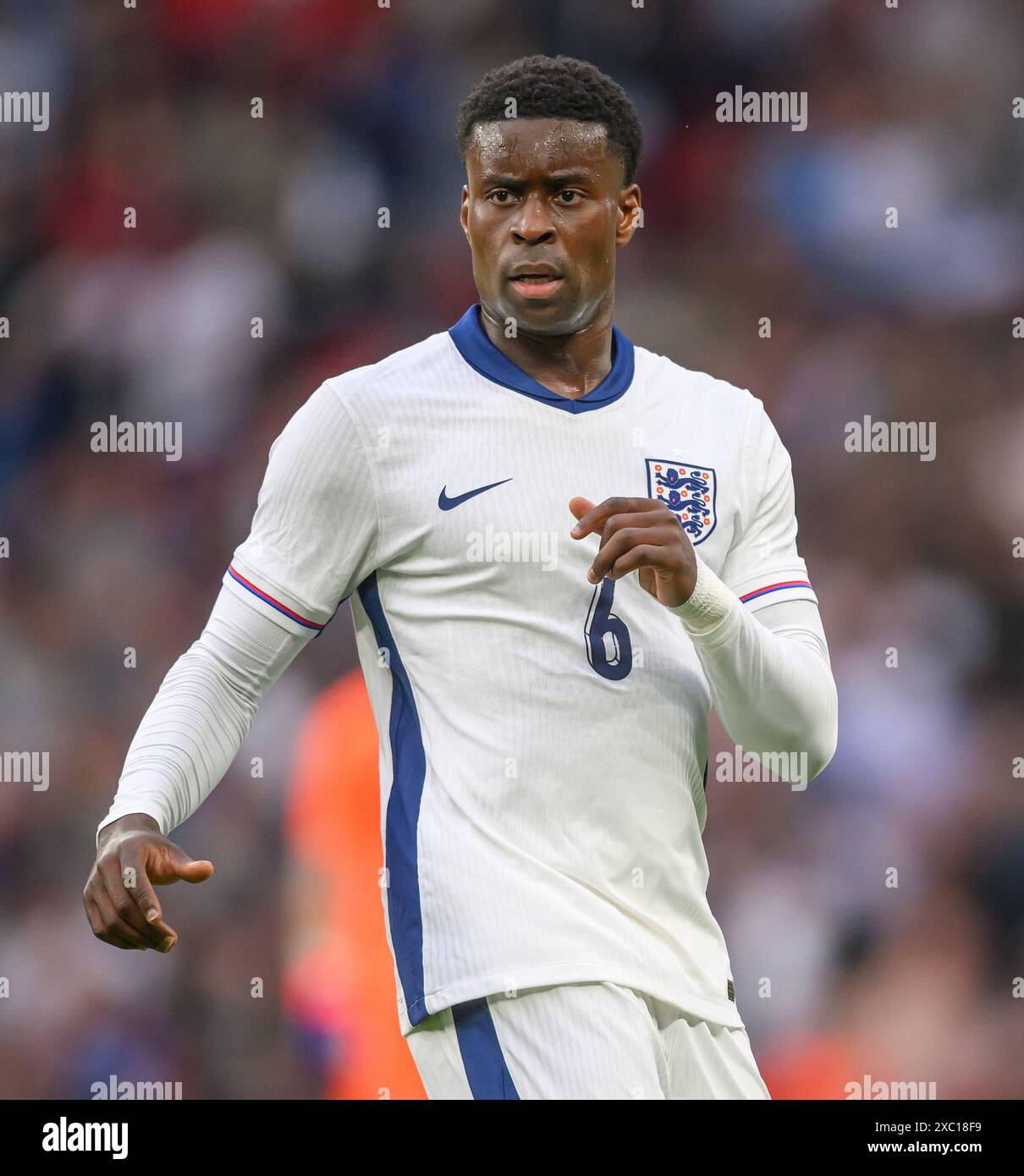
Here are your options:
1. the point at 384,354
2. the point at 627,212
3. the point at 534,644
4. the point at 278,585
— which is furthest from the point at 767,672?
the point at 384,354

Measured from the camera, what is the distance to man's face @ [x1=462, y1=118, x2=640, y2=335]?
2660 mm

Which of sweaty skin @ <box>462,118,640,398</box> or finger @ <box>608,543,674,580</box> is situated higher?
sweaty skin @ <box>462,118,640,398</box>

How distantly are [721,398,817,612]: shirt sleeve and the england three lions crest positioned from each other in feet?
0.28

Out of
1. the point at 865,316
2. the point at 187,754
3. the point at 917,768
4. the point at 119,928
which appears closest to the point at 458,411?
the point at 187,754

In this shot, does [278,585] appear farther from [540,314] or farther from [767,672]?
[767,672]

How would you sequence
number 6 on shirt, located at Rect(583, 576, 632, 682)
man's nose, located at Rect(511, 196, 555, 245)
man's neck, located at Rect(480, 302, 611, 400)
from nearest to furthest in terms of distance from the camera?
number 6 on shirt, located at Rect(583, 576, 632, 682)
man's nose, located at Rect(511, 196, 555, 245)
man's neck, located at Rect(480, 302, 611, 400)

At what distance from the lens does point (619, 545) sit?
2.21 m

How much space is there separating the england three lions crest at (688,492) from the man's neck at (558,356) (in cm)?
20

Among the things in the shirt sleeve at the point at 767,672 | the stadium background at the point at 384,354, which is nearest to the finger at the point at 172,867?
the shirt sleeve at the point at 767,672

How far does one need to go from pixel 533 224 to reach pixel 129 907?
1215mm

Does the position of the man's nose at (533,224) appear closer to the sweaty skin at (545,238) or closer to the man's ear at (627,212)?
the sweaty skin at (545,238)

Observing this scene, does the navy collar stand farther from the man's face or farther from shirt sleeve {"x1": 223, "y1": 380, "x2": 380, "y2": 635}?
shirt sleeve {"x1": 223, "y1": 380, "x2": 380, "y2": 635}

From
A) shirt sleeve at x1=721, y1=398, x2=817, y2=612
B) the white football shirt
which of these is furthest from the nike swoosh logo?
shirt sleeve at x1=721, y1=398, x2=817, y2=612

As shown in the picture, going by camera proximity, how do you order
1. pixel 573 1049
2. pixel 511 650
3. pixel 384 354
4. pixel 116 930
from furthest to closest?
pixel 384 354
pixel 511 650
pixel 573 1049
pixel 116 930
